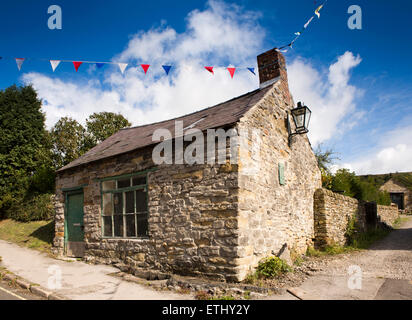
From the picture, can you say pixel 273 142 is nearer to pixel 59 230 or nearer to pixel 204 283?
pixel 204 283

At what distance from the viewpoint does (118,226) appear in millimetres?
7820

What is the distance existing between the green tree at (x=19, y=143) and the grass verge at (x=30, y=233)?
1938mm

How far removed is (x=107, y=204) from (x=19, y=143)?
12.1 metres

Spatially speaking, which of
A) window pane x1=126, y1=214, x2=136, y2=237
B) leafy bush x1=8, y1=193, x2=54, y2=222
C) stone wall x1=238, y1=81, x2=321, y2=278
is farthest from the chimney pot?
leafy bush x1=8, y1=193, x2=54, y2=222

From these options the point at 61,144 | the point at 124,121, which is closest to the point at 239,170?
the point at 61,144

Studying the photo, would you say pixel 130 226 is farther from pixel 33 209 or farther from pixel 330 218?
pixel 33 209

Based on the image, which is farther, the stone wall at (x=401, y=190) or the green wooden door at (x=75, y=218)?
the stone wall at (x=401, y=190)

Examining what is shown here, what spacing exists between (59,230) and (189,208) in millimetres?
5912

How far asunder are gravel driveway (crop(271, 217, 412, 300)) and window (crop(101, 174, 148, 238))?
13.3 ft

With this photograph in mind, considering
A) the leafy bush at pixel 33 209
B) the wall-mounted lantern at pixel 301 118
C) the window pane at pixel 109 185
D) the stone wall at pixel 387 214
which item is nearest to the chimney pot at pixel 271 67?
the wall-mounted lantern at pixel 301 118

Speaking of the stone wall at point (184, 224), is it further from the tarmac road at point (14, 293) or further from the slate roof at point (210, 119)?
the tarmac road at point (14, 293)

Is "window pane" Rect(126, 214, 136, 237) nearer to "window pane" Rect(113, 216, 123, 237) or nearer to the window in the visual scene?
the window

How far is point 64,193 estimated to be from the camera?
380 inches

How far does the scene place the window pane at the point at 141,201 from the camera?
7.23m
